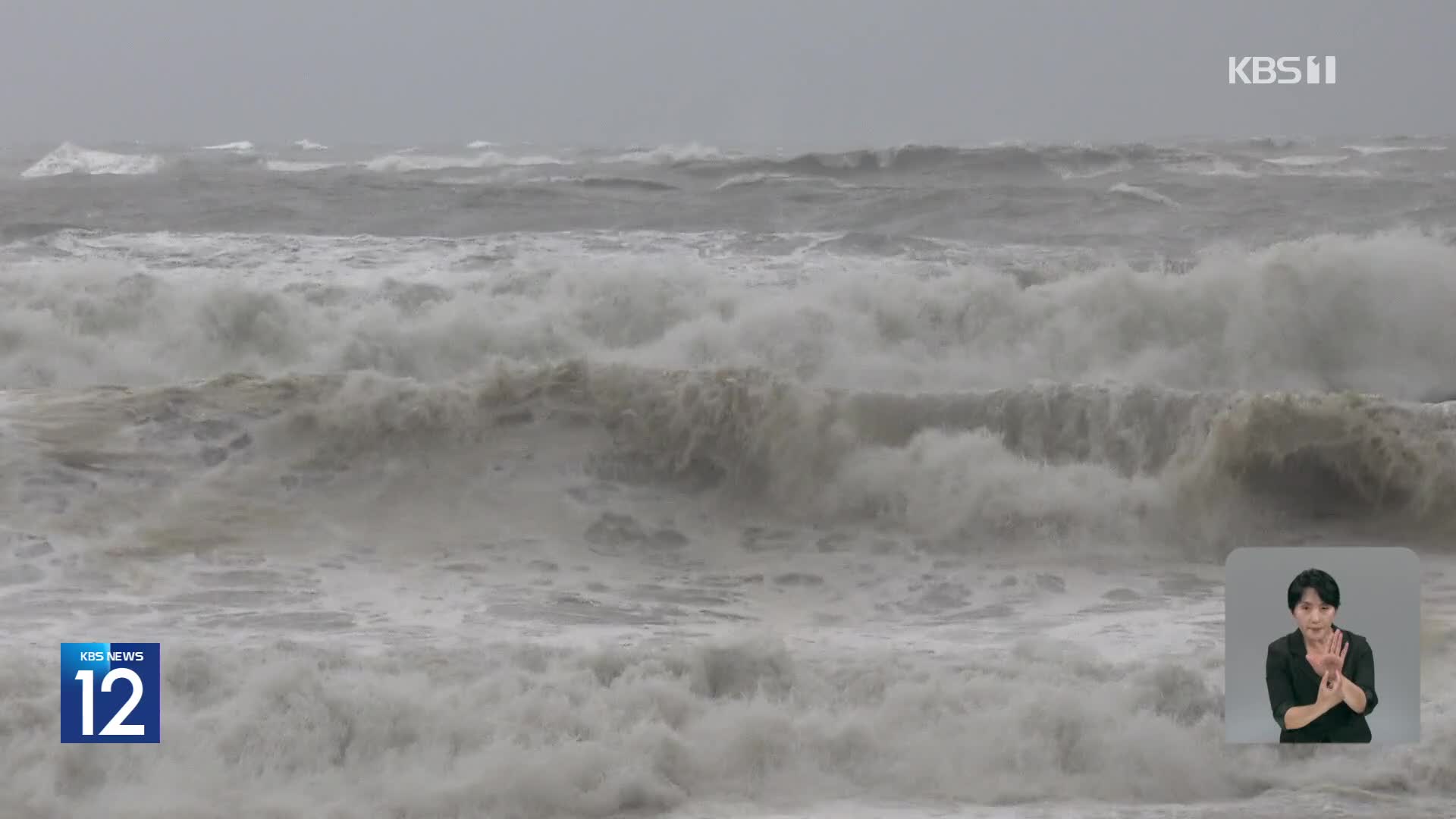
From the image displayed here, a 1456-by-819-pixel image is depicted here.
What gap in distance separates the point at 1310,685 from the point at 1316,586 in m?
0.26

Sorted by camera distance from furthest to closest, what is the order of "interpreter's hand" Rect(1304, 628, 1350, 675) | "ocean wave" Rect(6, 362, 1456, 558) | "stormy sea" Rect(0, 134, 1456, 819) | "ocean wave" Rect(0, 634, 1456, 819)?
"ocean wave" Rect(6, 362, 1456, 558), "stormy sea" Rect(0, 134, 1456, 819), "ocean wave" Rect(0, 634, 1456, 819), "interpreter's hand" Rect(1304, 628, 1350, 675)

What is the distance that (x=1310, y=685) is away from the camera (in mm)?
3822

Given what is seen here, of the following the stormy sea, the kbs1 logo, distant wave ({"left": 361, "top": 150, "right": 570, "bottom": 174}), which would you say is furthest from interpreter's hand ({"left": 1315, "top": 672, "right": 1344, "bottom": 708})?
distant wave ({"left": 361, "top": 150, "right": 570, "bottom": 174})

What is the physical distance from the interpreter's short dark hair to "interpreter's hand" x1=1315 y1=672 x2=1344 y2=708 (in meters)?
0.19

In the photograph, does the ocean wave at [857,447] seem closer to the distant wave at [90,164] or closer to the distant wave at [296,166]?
the distant wave at [296,166]

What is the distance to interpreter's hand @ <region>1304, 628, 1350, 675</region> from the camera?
3680mm

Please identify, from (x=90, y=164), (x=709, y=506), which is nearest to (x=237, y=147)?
(x=90, y=164)

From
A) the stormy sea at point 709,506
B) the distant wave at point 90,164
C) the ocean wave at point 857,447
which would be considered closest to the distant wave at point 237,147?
the distant wave at point 90,164

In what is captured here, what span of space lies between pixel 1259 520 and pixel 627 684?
4003mm

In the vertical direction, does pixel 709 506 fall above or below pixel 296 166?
below

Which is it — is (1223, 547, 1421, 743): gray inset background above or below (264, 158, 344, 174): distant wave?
below

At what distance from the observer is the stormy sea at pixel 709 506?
4.41 meters

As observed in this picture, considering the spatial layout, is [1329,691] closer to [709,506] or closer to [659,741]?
[659,741]

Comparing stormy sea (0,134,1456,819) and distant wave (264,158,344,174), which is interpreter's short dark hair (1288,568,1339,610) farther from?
distant wave (264,158,344,174)
